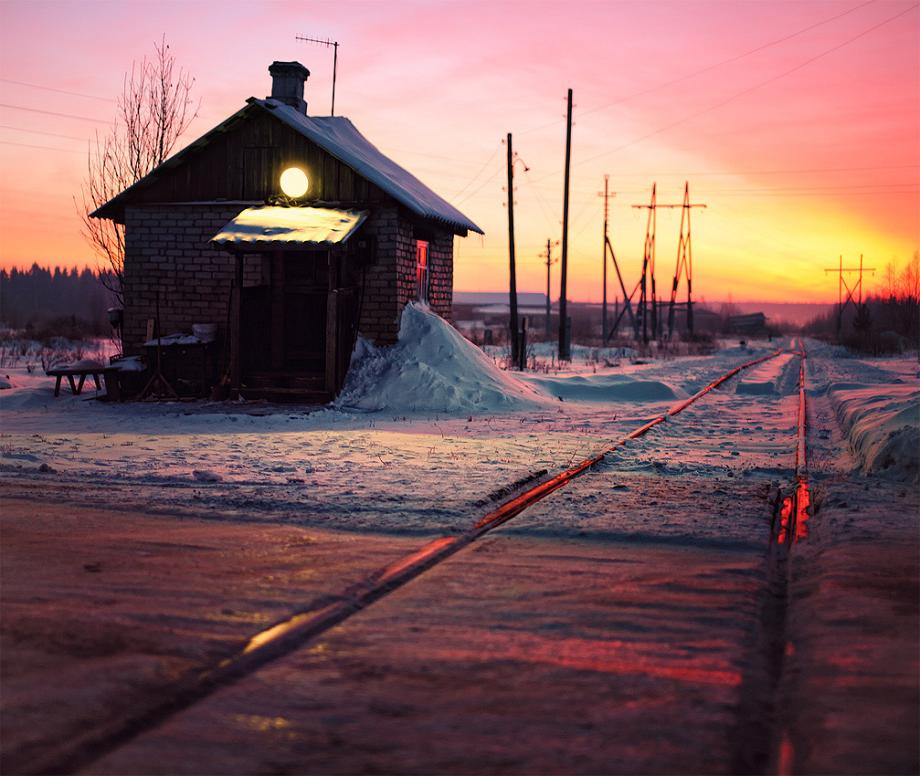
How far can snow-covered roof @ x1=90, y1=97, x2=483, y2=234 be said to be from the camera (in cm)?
1761

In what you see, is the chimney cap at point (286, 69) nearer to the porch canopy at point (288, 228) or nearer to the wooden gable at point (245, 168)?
the wooden gable at point (245, 168)

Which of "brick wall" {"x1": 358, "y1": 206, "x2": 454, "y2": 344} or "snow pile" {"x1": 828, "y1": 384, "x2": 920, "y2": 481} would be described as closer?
"snow pile" {"x1": 828, "y1": 384, "x2": 920, "y2": 481}

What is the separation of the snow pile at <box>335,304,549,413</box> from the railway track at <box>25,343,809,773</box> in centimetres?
793

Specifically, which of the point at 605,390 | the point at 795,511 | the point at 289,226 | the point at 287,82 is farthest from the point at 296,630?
the point at 287,82

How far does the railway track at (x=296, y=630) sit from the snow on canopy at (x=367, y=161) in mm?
10522

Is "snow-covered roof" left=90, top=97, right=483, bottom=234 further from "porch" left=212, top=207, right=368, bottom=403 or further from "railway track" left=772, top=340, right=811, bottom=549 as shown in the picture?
"railway track" left=772, top=340, right=811, bottom=549

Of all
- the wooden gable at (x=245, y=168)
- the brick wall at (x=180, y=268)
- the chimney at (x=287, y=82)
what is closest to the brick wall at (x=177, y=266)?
the brick wall at (x=180, y=268)

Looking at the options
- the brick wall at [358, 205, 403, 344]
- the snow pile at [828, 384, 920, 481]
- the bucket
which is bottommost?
the snow pile at [828, 384, 920, 481]

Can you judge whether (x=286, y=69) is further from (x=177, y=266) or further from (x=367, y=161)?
(x=177, y=266)

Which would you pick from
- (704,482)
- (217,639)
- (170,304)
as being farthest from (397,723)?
(170,304)

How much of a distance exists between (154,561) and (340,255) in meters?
12.2

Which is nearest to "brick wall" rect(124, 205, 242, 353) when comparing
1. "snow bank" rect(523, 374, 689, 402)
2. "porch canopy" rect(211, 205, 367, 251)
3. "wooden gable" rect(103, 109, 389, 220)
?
"wooden gable" rect(103, 109, 389, 220)

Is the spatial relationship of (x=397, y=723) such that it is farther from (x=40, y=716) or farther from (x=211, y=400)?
(x=211, y=400)

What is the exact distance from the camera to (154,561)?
561 centimetres
